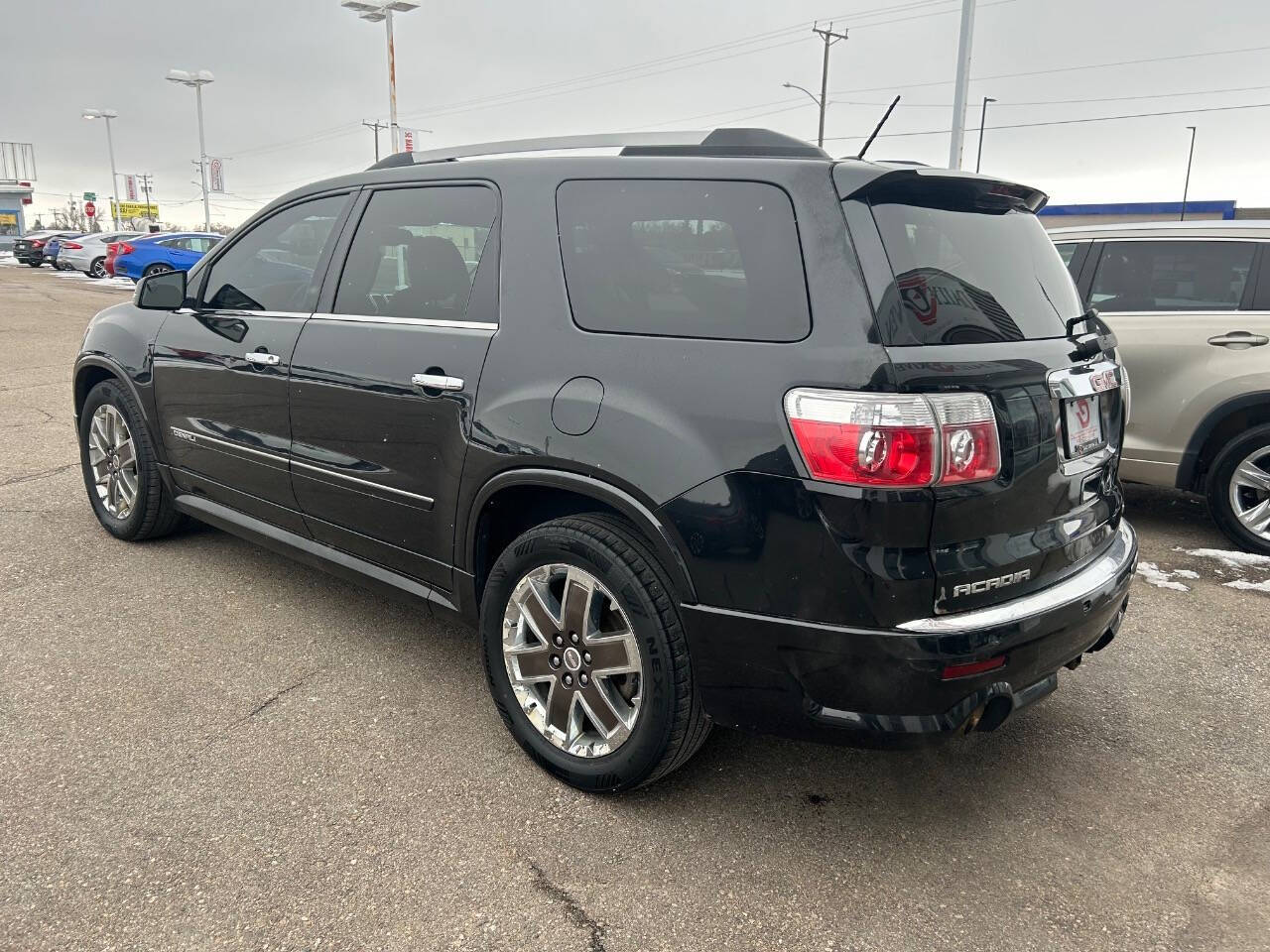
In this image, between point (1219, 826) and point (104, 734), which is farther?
point (104, 734)

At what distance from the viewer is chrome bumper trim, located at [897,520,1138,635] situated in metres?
2.22

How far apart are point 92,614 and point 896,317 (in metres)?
3.47

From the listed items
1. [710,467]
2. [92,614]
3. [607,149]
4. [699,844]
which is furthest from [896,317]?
[92,614]

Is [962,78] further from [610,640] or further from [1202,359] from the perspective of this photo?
[610,640]

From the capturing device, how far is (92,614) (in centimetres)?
393

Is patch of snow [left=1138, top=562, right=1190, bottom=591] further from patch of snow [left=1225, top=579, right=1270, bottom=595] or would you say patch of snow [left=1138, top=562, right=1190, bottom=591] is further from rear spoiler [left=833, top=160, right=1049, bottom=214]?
rear spoiler [left=833, top=160, right=1049, bottom=214]

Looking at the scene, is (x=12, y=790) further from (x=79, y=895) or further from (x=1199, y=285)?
(x=1199, y=285)

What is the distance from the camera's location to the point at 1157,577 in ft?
15.7

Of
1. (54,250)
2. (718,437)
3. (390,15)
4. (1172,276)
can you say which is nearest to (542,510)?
(718,437)

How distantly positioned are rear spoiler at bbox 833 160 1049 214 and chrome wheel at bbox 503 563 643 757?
4.12 feet

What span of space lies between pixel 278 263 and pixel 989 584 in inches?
121

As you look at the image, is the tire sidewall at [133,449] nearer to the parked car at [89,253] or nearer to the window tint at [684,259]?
the window tint at [684,259]

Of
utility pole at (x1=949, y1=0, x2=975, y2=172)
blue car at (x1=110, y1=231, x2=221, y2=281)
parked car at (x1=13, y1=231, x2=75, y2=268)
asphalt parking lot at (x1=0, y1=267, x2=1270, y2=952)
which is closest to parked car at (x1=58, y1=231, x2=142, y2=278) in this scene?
blue car at (x1=110, y1=231, x2=221, y2=281)

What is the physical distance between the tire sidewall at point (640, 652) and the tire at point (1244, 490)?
416 centimetres
